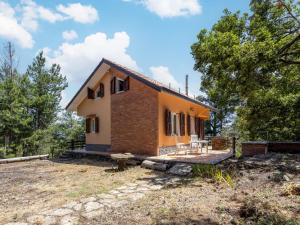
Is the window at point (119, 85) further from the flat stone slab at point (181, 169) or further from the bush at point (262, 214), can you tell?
the bush at point (262, 214)

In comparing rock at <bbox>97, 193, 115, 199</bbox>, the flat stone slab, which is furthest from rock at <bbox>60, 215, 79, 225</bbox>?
the flat stone slab

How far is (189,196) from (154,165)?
4365mm

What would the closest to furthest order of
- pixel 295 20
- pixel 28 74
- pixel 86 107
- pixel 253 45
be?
pixel 253 45 → pixel 295 20 → pixel 86 107 → pixel 28 74

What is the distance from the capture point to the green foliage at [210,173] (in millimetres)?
7449

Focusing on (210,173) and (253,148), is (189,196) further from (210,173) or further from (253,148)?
(253,148)

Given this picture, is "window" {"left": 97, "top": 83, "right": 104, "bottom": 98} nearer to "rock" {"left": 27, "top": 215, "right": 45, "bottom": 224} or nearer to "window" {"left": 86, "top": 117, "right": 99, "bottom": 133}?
"window" {"left": 86, "top": 117, "right": 99, "bottom": 133}

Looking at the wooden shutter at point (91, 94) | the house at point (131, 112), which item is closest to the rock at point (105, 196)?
the house at point (131, 112)

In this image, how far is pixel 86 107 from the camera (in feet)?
56.3

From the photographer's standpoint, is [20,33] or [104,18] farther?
[20,33]

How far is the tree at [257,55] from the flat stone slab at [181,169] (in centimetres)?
426

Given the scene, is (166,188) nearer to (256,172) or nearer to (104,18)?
(256,172)

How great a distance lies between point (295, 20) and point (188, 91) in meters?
20.6

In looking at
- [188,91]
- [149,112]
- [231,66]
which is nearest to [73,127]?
[188,91]

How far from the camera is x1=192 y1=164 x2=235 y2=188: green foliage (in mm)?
7449
